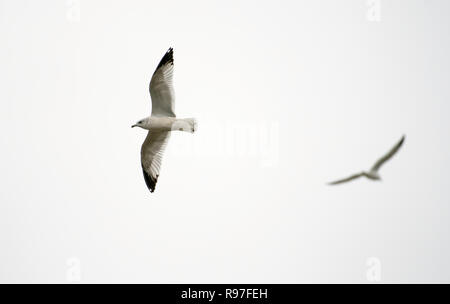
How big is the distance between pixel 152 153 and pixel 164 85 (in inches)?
42.2

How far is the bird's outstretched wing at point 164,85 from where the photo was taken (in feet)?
28.1

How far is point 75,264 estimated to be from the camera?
14836 millimetres

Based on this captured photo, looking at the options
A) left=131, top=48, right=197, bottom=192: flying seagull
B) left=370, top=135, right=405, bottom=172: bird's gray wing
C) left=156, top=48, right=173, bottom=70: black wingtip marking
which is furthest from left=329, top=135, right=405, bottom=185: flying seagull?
left=156, top=48, right=173, bottom=70: black wingtip marking

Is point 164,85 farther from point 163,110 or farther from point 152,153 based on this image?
point 152,153

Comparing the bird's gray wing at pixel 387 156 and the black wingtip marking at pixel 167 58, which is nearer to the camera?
the bird's gray wing at pixel 387 156

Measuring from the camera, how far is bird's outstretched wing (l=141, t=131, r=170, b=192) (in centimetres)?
912

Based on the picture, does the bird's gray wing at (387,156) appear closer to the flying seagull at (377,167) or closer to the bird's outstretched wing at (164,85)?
the flying seagull at (377,167)

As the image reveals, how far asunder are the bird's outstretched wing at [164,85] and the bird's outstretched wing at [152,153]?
1.55 feet

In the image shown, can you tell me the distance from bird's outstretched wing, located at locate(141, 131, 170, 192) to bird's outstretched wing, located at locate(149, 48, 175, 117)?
473mm

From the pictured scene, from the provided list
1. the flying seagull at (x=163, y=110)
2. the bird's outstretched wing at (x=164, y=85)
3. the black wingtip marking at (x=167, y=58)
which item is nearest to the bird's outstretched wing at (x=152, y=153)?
the flying seagull at (x=163, y=110)

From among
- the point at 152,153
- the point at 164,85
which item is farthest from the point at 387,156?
the point at 152,153

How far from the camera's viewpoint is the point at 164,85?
8.62 meters

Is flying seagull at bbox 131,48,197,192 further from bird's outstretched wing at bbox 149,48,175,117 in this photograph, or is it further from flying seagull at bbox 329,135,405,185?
flying seagull at bbox 329,135,405,185
